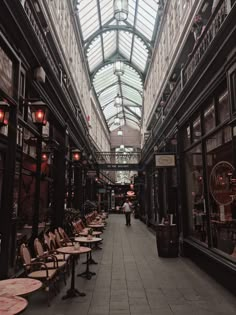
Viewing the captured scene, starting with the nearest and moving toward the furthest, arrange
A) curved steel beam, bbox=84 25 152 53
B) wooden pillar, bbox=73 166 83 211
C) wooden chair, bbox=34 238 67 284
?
wooden chair, bbox=34 238 67 284
wooden pillar, bbox=73 166 83 211
curved steel beam, bbox=84 25 152 53

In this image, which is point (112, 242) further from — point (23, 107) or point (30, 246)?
point (23, 107)

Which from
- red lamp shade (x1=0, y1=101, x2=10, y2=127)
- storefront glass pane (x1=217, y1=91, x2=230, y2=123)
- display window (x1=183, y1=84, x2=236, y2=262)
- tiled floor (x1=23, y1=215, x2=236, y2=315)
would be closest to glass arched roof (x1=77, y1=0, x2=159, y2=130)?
display window (x1=183, y1=84, x2=236, y2=262)

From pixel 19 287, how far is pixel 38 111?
378 cm

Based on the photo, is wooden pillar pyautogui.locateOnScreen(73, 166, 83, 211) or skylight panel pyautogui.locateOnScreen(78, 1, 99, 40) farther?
skylight panel pyautogui.locateOnScreen(78, 1, 99, 40)

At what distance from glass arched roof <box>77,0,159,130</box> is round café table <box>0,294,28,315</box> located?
13.9 m

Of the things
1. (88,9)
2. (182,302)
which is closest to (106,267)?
(182,302)

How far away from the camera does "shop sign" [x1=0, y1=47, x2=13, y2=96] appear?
15.5ft

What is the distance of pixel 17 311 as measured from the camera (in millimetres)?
2490

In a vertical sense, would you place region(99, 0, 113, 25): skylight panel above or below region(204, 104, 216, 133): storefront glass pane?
above

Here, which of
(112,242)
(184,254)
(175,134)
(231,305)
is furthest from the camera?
(112,242)

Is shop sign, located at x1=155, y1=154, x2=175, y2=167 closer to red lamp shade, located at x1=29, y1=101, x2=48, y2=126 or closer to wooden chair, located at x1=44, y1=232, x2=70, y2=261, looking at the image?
wooden chair, located at x1=44, y1=232, x2=70, y2=261

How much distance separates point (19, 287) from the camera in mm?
3266

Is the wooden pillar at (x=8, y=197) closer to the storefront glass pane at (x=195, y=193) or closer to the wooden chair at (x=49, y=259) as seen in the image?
the wooden chair at (x=49, y=259)

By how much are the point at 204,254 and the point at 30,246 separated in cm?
403
